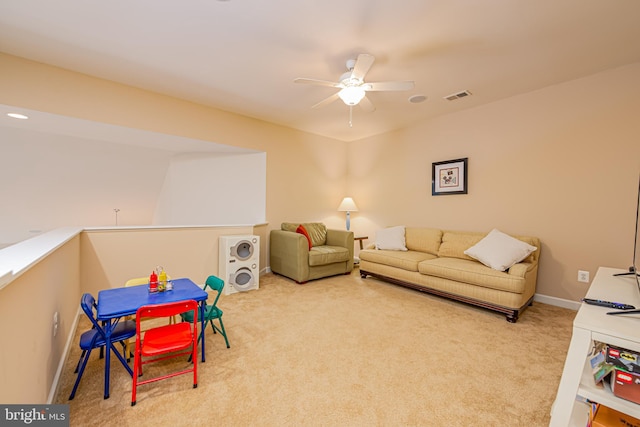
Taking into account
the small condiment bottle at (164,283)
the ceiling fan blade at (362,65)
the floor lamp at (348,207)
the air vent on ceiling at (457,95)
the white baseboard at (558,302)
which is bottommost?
the white baseboard at (558,302)

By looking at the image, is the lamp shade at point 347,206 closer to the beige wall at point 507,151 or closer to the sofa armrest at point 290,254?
the beige wall at point 507,151

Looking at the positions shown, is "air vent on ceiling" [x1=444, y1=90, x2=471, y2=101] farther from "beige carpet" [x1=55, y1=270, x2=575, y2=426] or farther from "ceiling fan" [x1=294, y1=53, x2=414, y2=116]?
"beige carpet" [x1=55, y1=270, x2=575, y2=426]

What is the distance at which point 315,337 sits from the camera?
2.36 meters

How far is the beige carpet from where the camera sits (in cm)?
148

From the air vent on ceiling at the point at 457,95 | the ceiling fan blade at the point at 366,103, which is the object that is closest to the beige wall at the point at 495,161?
the air vent on ceiling at the point at 457,95

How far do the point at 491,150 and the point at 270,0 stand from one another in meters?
3.34

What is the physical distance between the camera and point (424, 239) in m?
4.10

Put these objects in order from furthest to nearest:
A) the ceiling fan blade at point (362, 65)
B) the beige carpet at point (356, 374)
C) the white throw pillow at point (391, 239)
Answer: the white throw pillow at point (391, 239) < the ceiling fan blade at point (362, 65) < the beige carpet at point (356, 374)

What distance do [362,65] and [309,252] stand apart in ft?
8.62

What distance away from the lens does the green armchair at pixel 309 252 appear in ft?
12.8

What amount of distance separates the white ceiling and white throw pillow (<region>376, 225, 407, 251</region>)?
6.87 ft

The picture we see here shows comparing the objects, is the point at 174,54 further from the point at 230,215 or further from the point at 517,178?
the point at 517,178

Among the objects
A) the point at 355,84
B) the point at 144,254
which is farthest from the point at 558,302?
the point at 144,254

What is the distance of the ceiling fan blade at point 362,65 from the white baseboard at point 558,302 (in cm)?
340
